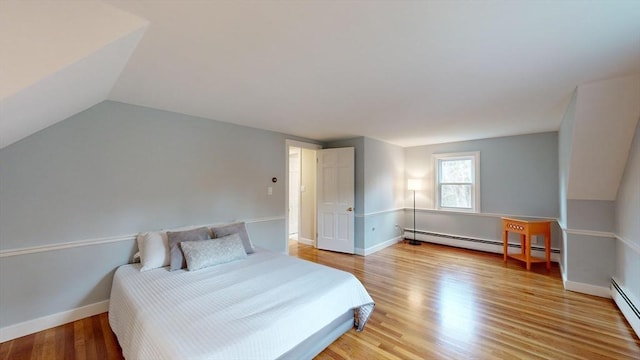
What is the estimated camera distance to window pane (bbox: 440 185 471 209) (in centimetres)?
523

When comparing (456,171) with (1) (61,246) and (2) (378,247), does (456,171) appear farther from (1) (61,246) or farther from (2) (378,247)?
(1) (61,246)

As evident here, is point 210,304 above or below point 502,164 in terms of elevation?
below

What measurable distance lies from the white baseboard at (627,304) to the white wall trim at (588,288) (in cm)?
6

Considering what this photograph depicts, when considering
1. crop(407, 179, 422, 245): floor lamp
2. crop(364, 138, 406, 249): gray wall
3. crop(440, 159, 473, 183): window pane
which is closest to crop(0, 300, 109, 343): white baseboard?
crop(364, 138, 406, 249): gray wall

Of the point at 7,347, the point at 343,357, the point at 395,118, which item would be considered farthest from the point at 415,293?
the point at 7,347

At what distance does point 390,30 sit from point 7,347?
3839 mm

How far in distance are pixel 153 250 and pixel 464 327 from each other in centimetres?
324

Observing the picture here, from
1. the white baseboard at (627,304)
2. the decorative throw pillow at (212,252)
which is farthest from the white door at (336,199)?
the white baseboard at (627,304)

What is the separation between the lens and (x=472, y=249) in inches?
200

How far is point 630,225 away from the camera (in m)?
2.42

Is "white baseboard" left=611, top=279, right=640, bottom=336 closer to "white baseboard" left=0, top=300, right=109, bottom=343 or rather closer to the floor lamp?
the floor lamp

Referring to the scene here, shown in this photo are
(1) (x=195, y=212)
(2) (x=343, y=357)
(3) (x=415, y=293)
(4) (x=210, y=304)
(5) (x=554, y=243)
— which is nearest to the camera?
(4) (x=210, y=304)

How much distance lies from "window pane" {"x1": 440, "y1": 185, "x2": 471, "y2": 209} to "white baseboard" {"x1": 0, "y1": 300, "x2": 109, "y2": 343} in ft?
19.4

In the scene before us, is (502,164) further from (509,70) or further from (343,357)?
(343,357)
